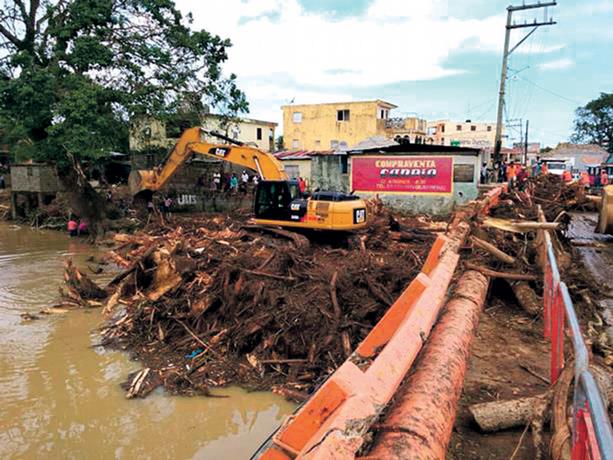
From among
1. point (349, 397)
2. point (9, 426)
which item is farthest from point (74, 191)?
point (349, 397)

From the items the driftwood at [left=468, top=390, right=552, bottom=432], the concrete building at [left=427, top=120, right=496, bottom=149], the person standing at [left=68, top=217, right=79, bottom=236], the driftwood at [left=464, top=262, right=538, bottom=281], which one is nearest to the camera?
the driftwood at [left=468, top=390, right=552, bottom=432]

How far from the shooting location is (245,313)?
887 cm

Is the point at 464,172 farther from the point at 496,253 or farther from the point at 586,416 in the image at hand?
the point at 586,416

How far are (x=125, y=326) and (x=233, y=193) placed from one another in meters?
16.9

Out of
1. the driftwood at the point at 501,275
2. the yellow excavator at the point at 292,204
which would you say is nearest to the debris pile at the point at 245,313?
the yellow excavator at the point at 292,204

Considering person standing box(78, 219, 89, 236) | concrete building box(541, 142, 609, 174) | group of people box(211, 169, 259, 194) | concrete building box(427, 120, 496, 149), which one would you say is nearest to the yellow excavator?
person standing box(78, 219, 89, 236)

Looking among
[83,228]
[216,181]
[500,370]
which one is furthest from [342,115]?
[500,370]

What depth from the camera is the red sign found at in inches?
797

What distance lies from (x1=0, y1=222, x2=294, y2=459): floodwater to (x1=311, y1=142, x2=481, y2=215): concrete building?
582 inches

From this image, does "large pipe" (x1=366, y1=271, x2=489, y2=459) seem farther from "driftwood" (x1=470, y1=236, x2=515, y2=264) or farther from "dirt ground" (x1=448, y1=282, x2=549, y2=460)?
"driftwood" (x1=470, y1=236, x2=515, y2=264)

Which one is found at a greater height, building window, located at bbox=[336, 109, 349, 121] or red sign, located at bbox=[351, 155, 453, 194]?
building window, located at bbox=[336, 109, 349, 121]

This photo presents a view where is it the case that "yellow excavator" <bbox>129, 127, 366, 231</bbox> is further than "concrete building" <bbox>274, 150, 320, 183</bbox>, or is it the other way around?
"concrete building" <bbox>274, 150, 320, 183</bbox>

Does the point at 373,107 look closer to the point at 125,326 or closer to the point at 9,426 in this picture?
the point at 125,326

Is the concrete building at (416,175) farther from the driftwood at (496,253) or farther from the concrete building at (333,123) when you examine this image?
the concrete building at (333,123)
